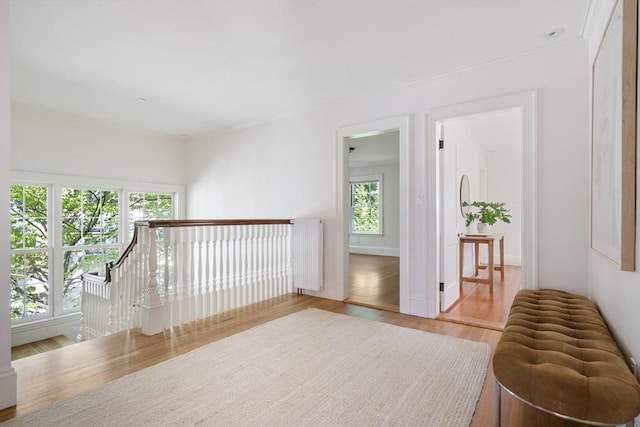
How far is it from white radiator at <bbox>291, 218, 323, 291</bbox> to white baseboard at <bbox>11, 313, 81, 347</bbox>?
3378 millimetres

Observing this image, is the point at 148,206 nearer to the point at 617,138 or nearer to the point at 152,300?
the point at 152,300

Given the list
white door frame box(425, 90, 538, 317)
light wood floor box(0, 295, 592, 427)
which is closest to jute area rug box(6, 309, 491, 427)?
light wood floor box(0, 295, 592, 427)

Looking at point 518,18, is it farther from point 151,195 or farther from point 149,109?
point 151,195

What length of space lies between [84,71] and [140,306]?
96.3 inches

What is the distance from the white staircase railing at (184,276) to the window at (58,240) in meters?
0.70

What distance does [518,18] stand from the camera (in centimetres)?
230

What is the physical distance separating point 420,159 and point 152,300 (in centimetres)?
295

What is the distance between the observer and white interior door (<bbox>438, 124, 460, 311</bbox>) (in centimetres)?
342

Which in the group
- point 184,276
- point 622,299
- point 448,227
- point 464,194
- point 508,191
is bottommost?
point 184,276

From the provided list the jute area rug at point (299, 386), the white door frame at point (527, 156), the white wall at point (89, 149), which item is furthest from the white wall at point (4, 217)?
the white door frame at point (527, 156)

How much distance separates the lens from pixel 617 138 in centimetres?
147

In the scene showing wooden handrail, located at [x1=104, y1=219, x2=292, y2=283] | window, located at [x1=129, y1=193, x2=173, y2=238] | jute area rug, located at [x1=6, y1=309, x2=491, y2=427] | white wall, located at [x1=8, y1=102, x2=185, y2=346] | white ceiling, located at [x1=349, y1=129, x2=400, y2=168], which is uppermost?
white ceiling, located at [x1=349, y1=129, x2=400, y2=168]

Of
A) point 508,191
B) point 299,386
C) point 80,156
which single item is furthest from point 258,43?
point 508,191

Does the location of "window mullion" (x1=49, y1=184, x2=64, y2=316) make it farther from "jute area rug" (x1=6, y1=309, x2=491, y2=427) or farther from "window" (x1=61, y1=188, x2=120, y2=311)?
"jute area rug" (x1=6, y1=309, x2=491, y2=427)
